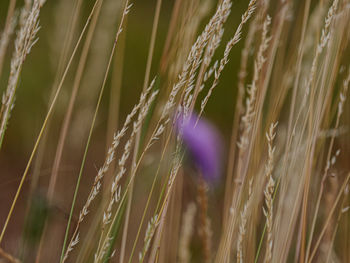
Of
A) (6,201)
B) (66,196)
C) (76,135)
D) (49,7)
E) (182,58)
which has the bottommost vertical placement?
(6,201)

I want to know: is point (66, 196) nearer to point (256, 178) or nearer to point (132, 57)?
point (256, 178)

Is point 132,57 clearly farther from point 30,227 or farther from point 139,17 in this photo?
point 30,227

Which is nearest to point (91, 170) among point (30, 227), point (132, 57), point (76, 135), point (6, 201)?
point (6, 201)

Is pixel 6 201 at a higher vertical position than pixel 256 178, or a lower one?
lower

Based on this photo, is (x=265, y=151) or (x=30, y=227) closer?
(x=30, y=227)

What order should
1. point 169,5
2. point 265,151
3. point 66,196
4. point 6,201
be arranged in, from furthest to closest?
point 169,5
point 6,201
point 66,196
point 265,151

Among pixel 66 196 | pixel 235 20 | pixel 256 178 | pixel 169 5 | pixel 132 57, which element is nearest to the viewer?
pixel 256 178

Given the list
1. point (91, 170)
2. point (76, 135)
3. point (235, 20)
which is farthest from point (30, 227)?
point (235, 20)

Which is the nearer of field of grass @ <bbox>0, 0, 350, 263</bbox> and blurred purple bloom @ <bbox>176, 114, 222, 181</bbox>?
field of grass @ <bbox>0, 0, 350, 263</bbox>

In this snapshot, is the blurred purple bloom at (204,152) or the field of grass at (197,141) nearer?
the field of grass at (197,141)
